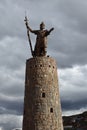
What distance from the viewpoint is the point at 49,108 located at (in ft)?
104

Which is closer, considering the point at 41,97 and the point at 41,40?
the point at 41,97

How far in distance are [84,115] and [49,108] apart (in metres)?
19.8

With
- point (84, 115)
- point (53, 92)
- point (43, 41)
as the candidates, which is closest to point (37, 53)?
point (43, 41)

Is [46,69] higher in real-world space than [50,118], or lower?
higher

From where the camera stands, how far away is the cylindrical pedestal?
3138 centimetres

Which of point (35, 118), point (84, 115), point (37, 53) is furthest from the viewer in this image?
point (84, 115)

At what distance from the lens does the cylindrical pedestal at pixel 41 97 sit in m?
31.4

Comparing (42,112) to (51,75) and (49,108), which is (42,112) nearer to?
(49,108)

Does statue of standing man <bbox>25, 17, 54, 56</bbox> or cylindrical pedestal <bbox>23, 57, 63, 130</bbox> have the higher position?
statue of standing man <bbox>25, 17, 54, 56</bbox>

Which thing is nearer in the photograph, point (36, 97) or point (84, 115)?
point (36, 97)

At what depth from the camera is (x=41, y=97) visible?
31781 mm

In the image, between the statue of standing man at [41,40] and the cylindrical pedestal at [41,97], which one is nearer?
the cylindrical pedestal at [41,97]

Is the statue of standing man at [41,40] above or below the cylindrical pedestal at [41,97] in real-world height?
above

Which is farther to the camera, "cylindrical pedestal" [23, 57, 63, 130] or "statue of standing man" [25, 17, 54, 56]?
"statue of standing man" [25, 17, 54, 56]
